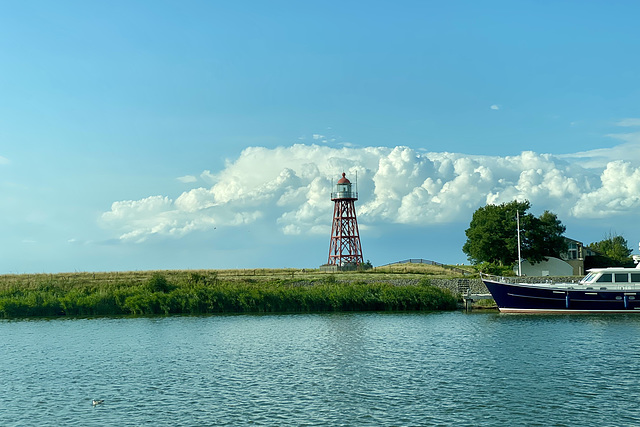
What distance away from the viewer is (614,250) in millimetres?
128125

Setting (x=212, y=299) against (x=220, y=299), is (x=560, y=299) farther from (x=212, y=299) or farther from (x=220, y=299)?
(x=212, y=299)

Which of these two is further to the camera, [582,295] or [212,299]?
[212,299]

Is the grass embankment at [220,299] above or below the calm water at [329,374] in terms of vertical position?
above

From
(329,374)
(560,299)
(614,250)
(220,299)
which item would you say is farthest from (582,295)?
(614,250)

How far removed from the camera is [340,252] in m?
102

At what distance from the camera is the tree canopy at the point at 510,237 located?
9012 centimetres

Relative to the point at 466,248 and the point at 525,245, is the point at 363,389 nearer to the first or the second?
the point at 525,245

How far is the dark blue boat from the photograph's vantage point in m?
57.1

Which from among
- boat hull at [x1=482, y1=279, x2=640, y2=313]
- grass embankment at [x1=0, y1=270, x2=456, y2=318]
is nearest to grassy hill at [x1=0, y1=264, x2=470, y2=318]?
grass embankment at [x1=0, y1=270, x2=456, y2=318]

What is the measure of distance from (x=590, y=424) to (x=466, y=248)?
79.1m

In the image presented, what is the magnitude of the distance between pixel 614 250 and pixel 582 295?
79.0m

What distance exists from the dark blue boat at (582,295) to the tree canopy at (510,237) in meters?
30.9

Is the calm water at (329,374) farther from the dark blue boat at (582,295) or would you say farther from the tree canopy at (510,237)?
the tree canopy at (510,237)

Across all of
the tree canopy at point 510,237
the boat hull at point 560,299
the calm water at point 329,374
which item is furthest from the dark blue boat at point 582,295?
the tree canopy at point 510,237
